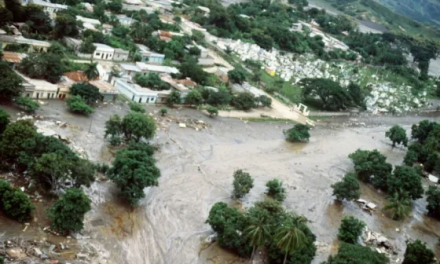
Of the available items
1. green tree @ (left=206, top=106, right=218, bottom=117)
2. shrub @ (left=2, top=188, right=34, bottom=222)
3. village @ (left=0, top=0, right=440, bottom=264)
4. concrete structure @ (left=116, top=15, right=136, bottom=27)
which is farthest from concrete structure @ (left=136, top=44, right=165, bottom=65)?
shrub @ (left=2, top=188, right=34, bottom=222)

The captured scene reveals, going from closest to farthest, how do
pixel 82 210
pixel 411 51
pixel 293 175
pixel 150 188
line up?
pixel 82 210 → pixel 150 188 → pixel 293 175 → pixel 411 51

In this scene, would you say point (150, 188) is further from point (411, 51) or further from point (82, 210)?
point (411, 51)

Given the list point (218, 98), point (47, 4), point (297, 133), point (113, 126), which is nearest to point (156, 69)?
point (218, 98)

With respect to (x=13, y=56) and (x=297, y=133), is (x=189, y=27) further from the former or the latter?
(x=13, y=56)

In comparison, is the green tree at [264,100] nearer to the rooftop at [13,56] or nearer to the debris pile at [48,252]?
the rooftop at [13,56]

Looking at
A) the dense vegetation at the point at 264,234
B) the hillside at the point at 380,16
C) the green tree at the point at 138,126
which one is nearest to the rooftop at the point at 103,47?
the green tree at the point at 138,126

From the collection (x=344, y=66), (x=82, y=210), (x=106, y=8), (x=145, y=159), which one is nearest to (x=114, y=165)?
(x=145, y=159)

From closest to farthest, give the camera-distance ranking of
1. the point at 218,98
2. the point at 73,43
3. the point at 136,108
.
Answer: the point at 136,108, the point at 218,98, the point at 73,43
